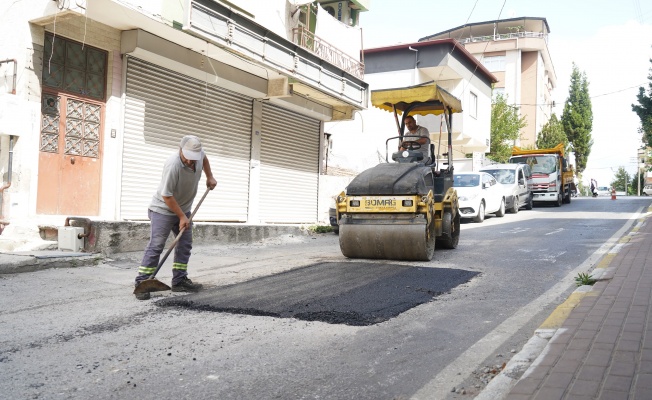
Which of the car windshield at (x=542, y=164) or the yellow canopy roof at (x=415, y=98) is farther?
the car windshield at (x=542, y=164)

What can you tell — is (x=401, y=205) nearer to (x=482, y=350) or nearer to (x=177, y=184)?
(x=177, y=184)

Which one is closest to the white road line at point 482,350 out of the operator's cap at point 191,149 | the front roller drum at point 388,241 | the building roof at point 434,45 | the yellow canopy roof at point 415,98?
the front roller drum at point 388,241

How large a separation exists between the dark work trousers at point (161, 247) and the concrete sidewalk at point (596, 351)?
3920 millimetres

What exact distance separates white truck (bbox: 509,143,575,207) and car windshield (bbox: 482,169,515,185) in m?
3.48

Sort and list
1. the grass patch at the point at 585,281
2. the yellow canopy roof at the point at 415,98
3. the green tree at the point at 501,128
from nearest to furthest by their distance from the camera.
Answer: the grass patch at the point at 585,281 < the yellow canopy roof at the point at 415,98 < the green tree at the point at 501,128

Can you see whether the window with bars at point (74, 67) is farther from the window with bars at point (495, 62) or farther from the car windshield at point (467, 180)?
the window with bars at point (495, 62)

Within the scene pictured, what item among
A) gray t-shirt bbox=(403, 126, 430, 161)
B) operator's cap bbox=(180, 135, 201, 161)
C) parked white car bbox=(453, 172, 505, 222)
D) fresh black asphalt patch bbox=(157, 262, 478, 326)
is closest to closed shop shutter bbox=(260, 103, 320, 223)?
parked white car bbox=(453, 172, 505, 222)

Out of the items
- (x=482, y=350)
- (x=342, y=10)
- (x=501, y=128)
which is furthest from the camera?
(x=501, y=128)

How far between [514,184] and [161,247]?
1755cm

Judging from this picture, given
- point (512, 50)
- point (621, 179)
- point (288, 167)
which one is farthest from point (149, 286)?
point (621, 179)

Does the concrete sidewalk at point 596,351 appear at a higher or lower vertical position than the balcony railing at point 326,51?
lower

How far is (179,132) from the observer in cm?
1263

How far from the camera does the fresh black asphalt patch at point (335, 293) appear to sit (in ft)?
17.1

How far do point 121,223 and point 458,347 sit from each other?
7.25 m
